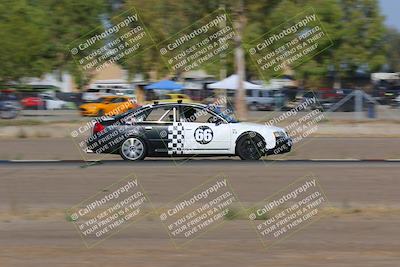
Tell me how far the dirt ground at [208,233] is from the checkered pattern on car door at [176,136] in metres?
1.18

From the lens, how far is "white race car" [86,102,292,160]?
17.1m
